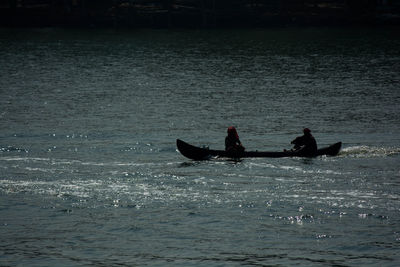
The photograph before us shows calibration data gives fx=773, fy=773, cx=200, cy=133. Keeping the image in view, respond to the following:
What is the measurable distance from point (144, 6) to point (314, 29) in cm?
3180

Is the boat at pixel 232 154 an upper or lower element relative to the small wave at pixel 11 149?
upper

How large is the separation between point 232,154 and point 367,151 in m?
7.54

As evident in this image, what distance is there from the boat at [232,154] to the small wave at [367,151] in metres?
0.82

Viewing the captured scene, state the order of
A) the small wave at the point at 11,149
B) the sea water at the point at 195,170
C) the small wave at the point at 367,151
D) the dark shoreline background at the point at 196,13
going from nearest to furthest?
the sea water at the point at 195,170 → the small wave at the point at 367,151 → the small wave at the point at 11,149 → the dark shoreline background at the point at 196,13

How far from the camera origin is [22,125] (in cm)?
5219

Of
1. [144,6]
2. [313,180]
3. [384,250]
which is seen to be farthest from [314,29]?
[384,250]

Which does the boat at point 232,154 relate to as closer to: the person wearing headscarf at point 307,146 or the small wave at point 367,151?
the person wearing headscarf at point 307,146

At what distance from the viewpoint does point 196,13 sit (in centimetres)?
14225

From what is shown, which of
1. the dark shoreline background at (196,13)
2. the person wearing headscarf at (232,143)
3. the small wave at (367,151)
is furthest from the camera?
the dark shoreline background at (196,13)

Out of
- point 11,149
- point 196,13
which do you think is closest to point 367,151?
point 11,149

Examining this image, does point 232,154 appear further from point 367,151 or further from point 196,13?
point 196,13

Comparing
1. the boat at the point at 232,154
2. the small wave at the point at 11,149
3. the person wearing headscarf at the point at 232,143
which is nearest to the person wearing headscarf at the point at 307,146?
the boat at the point at 232,154

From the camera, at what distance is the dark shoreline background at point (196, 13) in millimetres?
138125

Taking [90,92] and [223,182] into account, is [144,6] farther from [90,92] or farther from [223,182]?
[223,182]
